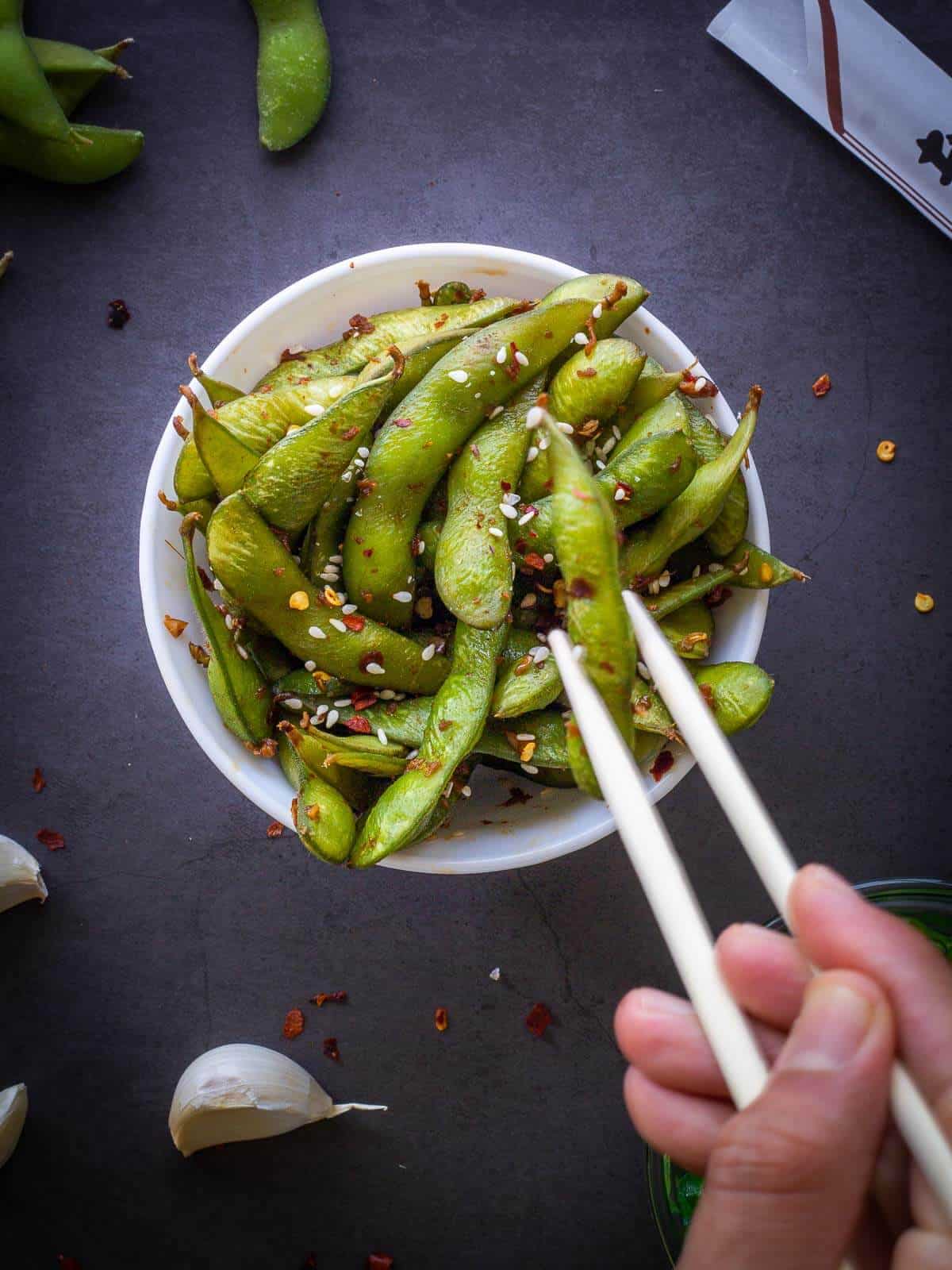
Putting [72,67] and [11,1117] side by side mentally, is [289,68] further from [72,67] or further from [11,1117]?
[11,1117]

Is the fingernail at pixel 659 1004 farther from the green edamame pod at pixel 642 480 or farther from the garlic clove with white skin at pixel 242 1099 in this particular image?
the garlic clove with white skin at pixel 242 1099

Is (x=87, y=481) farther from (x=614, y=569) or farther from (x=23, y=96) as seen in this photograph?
(x=614, y=569)

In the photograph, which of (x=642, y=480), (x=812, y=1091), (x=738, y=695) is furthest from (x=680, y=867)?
(x=642, y=480)

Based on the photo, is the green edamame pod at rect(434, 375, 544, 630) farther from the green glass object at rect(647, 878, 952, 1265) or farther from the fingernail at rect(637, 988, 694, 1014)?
the green glass object at rect(647, 878, 952, 1265)

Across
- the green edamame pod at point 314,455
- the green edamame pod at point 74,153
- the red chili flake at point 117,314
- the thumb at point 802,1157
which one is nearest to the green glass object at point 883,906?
the thumb at point 802,1157

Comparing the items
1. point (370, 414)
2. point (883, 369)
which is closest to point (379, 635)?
point (370, 414)
